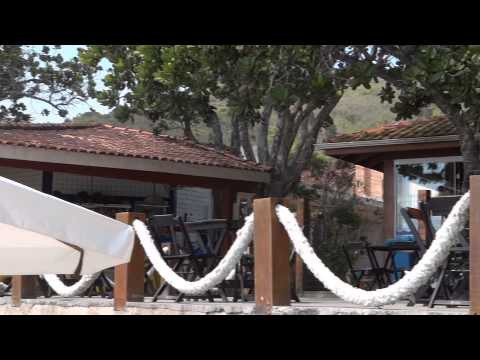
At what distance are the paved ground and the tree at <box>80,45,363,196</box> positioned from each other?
4.90m

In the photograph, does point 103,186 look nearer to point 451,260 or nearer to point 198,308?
point 198,308

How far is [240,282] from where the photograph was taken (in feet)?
27.3

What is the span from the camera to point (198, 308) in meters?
7.07

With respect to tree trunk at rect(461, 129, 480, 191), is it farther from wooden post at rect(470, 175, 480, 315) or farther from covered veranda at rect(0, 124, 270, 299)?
wooden post at rect(470, 175, 480, 315)

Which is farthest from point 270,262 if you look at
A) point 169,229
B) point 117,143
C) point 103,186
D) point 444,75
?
point 103,186

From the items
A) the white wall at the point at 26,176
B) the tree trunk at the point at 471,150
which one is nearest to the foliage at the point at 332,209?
the tree trunk at the point at 471,150

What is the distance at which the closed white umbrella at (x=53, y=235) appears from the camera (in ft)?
12.3

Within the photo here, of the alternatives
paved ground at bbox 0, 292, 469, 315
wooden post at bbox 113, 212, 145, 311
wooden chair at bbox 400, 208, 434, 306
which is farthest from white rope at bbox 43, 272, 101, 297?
wooden chair at bbox 400, 208, 434, 306

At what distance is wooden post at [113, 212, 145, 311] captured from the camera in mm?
8312

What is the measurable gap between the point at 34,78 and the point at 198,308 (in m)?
18.1

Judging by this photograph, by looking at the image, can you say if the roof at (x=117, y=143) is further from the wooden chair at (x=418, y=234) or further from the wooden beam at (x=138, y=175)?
the wooden chair at (x=418, y=234)

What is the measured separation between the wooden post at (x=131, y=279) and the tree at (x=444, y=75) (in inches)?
177

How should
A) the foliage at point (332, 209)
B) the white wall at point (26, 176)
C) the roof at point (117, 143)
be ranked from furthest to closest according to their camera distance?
the foliage at point (332, 209) < the white wall at point (26, 176) < the roof at point (117, 143)
